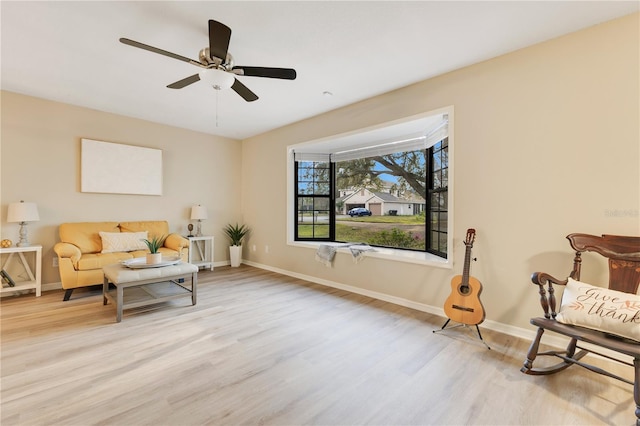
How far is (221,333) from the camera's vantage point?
255cm

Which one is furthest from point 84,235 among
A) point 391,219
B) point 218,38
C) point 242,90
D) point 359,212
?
point 391,219

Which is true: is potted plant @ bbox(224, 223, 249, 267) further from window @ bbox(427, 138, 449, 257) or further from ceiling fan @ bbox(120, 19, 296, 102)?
window @ bbox(427, 138, 449, 257)

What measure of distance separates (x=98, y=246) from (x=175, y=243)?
3.16 feet

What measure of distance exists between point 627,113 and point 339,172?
3.39 metres

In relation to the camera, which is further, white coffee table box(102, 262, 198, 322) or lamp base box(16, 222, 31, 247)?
lamp base box(16, 222, 31, 247)

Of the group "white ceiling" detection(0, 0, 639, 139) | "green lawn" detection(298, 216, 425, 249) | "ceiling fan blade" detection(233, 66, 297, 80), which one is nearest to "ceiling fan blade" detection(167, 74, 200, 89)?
"white ceiling" detection(0, 0, 639, 139)

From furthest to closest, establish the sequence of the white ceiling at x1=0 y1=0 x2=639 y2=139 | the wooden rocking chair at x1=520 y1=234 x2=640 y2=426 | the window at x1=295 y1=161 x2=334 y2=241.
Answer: the window at x1=295 y1=161 x2=334 y2=241, the white ceiling at x1=0 y1=0 x2=639 y2=139, the wooden rocking chair at x1=520 y1=234 x2=640 y2=426

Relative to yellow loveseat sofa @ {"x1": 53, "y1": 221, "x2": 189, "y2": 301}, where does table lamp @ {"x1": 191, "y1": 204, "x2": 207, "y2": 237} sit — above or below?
above

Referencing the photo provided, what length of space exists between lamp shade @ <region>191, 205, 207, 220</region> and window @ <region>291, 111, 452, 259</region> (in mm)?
1665

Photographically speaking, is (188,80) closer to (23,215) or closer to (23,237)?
(23,215)

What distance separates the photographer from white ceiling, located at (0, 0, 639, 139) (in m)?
2.02

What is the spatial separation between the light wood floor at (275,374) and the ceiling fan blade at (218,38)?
2.32 metres

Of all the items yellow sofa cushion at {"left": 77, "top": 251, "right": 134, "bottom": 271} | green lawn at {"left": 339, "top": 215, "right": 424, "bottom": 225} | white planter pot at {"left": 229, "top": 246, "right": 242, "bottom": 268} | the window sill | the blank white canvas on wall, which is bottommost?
white planter pot at {"left": 229, "top": 246, "right": 242, "bottom": 268}

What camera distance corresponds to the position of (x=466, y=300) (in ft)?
8.08
